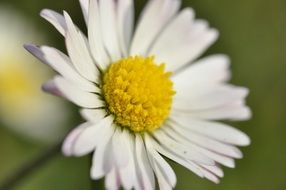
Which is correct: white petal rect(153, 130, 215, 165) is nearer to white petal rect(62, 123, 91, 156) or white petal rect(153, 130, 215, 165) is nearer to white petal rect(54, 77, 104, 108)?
white petal rect(54, 77, 104, 108)

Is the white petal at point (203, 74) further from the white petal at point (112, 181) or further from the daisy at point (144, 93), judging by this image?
the white petal at point (112, 181)

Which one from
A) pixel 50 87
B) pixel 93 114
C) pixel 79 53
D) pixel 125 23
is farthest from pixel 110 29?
pixel 50 87

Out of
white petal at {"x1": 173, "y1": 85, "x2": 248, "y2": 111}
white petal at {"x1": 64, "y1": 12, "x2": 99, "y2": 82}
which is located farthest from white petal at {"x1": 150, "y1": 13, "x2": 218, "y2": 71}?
white petal at {"x1": 64, "y1": 12, "x2": 99, "y2": 82}

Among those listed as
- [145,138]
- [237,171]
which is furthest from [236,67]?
[145,138]

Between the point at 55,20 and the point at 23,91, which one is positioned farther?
the point at 23,91

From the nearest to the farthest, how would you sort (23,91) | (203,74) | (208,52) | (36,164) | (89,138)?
(89,138) < (36,164) < (203,74) < (23,91) < (208,52)

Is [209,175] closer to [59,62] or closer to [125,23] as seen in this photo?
[59,62]

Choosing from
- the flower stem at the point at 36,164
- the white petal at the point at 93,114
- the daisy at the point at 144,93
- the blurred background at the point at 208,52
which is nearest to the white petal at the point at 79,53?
the daisy at the point at 144,93
